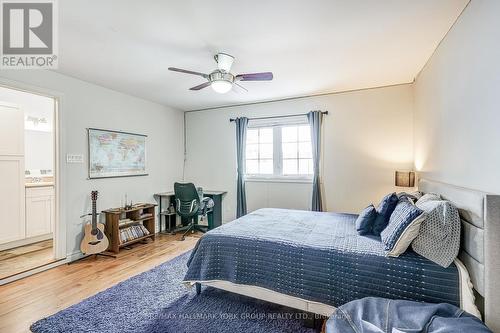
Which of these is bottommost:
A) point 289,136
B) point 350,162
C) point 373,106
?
point 350,162

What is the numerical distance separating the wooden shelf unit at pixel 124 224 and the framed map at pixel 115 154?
23.9 inches

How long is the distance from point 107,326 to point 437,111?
3.60 meters

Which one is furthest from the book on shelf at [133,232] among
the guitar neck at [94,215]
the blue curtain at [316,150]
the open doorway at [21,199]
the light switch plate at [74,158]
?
the blue curtain at [316,150]

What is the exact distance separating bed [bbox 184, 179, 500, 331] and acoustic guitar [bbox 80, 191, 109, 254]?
1.84m

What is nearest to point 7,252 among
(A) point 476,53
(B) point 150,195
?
(B) point 150,195

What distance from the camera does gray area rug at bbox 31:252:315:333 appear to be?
1903 millimetres

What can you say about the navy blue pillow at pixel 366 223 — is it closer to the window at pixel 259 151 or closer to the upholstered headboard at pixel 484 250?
the upholstered headboard at pixel 484 250

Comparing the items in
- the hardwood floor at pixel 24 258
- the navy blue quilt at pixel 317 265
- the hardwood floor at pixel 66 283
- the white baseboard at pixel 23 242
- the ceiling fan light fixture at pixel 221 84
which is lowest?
the hardwood floor at pixel 66 283

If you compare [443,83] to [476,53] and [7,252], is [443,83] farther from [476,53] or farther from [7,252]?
[7,252]

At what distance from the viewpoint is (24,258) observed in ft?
10.9

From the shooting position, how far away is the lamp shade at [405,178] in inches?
132

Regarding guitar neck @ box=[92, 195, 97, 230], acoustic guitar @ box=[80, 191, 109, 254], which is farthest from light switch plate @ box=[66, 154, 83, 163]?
guitar neck @ box=[92, 195, 97, 230]

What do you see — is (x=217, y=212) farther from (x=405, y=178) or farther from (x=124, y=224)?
(x=405, y=178)

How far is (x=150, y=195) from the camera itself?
4566 millimetres
